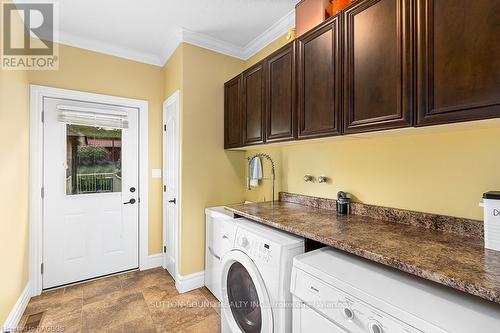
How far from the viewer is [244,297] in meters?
1.62

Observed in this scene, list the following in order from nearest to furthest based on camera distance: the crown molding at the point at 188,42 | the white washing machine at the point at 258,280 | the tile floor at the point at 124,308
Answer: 1. the white washing machine at the point at 258,280
2. the tile floor at the point at 124,308
3. the crown molding at the point at 188,42

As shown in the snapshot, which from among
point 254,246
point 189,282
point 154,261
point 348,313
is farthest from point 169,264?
point 348,313

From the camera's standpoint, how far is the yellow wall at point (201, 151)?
246 cm

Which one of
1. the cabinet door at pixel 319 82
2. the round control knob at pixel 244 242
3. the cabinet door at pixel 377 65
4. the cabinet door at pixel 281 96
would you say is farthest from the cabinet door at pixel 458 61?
the round control knob at pixel 244 242

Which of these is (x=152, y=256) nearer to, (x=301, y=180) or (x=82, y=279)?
(x=82, y=279)

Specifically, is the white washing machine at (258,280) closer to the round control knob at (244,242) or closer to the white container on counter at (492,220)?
the round control knob at (244,242)

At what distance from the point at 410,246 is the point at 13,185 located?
2797 mm

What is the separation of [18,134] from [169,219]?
1.59 meters

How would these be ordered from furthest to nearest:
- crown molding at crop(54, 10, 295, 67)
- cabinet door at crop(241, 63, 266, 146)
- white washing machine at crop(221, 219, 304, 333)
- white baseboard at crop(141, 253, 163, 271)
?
white baseboard at crop(141, 253, 163, 271)
crown molding at crop(54, 10, 295, 67)
cabinet door at crop(241, 63, 266, 146)
white washing machine at crop(221, 219, 304, 333)

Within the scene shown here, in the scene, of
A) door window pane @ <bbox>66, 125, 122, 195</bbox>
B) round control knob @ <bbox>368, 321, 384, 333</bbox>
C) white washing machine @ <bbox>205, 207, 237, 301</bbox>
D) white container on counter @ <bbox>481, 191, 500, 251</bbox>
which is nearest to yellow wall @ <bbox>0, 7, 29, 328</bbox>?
door window pane @ <bbox>66, 125, 122, 195</bbox>

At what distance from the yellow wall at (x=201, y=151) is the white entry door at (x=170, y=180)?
0.15m

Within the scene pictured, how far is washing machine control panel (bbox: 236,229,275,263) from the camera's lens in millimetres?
1361

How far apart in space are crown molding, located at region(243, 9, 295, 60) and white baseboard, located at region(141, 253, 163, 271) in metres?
2.71

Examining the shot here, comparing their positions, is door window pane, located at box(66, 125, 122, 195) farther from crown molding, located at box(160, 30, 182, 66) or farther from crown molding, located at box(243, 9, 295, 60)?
crown molding, located at box(243, 9, 295, 60)
